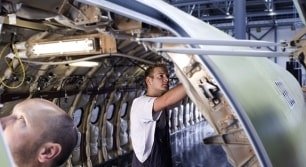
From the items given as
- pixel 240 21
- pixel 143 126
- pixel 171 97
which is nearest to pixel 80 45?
pixel 143 126

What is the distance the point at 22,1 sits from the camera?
250cm

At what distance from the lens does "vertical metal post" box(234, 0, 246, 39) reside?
459 inches

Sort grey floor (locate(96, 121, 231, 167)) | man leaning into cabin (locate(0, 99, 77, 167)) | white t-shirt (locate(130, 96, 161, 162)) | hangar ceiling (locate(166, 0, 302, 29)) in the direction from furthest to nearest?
hangar ceiling (locate(166, 0, 302, 29)) < grey floor (locate(96, 121, 231, 167)) < white t-shirt (locate(130, 96, 161, 162)) < man leaning into cabin (locate(0, 99, 77, 167))

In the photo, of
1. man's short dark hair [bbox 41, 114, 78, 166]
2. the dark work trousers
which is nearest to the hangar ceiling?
the dark work trousers

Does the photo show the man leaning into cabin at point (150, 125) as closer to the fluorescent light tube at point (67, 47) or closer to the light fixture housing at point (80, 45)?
the light fixture housing at point (80, 45)

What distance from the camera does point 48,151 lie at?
7.02 ft

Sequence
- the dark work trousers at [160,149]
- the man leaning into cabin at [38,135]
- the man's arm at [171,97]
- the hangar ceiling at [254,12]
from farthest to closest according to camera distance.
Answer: the hangar ceiling at [254,12]
the dark work trousers at [160,149]
the man's arm at [171,97]
the man leaning into cabin at [38,135]

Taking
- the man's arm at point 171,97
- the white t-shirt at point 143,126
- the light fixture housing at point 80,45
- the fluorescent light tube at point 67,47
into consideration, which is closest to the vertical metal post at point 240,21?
the light fixture housing at point 80,45

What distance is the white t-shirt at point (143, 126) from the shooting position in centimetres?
425

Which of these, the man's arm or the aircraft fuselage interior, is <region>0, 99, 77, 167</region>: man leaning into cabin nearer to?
the aircraft fuselage interior

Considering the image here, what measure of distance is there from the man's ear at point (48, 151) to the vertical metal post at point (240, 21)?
10.00m

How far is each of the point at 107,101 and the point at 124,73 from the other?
0.86 metres

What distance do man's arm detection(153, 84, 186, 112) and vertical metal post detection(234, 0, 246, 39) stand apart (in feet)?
26.4

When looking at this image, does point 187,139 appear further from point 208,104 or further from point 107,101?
point 208,104
